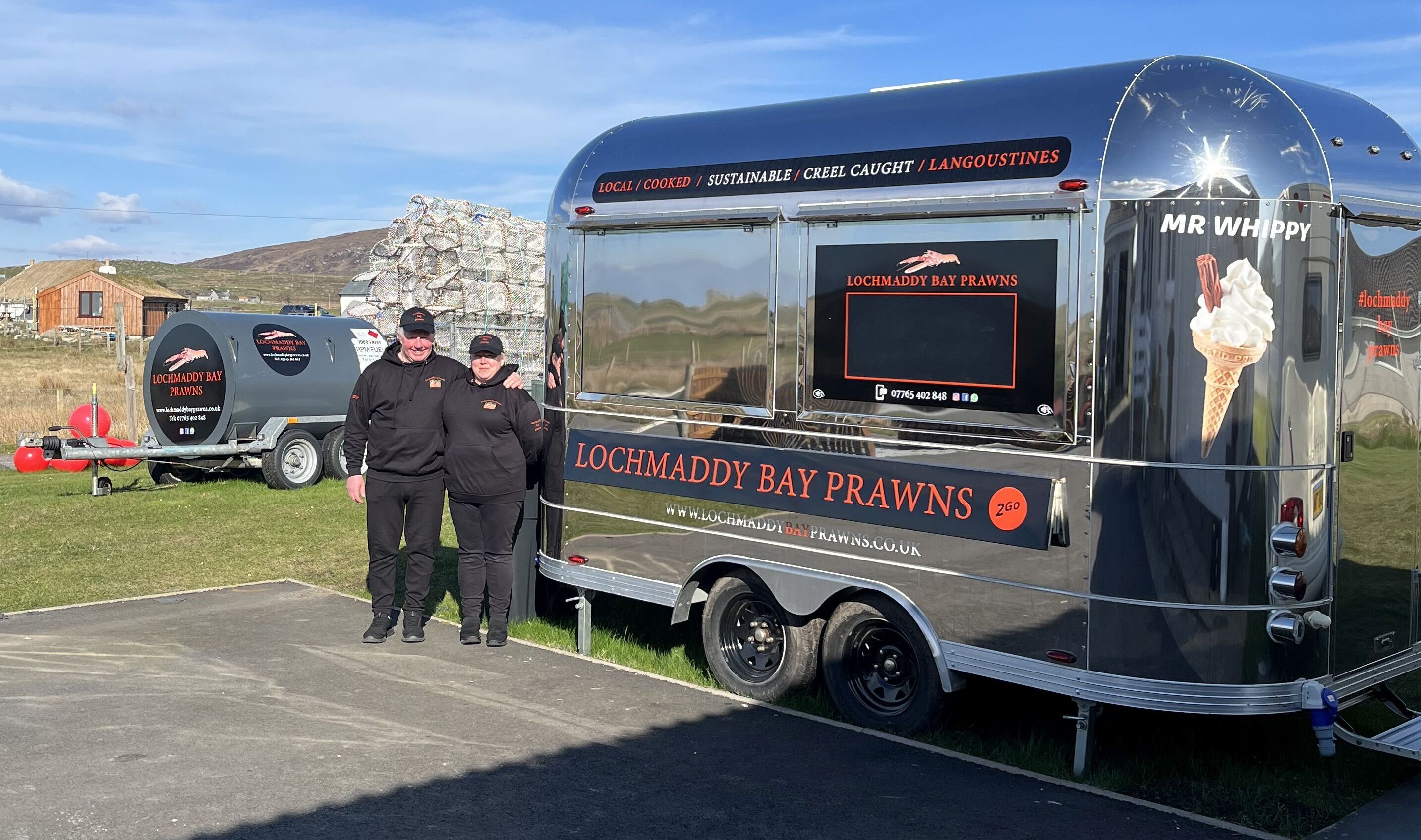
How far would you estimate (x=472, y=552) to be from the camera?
8.17 meters

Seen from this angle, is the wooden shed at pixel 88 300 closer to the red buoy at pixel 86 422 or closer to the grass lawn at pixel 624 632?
the red buoy at pixel 86 422

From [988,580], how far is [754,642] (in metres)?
1.69

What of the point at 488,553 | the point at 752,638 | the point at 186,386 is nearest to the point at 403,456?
the point at 488,553

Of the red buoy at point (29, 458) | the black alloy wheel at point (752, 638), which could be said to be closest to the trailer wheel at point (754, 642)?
the black alloy wheel at point (752, 638)

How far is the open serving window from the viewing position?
5613 millimetres

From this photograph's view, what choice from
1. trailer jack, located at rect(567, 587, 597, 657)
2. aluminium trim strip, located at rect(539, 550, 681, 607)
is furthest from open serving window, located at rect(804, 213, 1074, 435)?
trailer jack, located at rect(567, 587, 597, 657)

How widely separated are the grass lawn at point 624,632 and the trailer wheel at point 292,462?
0.41 meters

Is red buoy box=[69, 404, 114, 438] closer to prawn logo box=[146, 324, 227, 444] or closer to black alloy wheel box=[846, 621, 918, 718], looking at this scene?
prawn logo box=[146, 324, 227, 444]

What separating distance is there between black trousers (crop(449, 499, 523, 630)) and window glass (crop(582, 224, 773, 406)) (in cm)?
107

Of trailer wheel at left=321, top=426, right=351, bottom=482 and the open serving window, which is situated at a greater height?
the open serving window

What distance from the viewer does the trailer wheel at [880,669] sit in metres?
6.23

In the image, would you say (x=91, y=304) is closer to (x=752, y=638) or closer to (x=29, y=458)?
(x=29, y=458)

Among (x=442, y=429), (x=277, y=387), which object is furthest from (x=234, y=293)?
(x=442, y=429)

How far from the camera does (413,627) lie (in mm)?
8297
